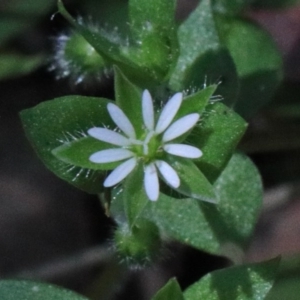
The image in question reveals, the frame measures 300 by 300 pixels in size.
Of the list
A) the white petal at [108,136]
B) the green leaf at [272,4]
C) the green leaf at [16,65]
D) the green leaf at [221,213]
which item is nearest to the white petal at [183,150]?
the white petal at [108,136]

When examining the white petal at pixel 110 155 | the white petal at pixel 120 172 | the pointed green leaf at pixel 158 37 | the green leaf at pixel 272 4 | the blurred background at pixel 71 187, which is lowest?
the blurred background at pixel 71 187

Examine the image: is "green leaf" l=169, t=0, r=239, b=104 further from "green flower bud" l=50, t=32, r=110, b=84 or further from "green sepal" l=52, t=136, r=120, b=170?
"green sepal" l=52, t=136, r=120, b=170

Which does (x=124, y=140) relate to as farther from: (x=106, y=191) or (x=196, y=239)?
(x=196, y=239)

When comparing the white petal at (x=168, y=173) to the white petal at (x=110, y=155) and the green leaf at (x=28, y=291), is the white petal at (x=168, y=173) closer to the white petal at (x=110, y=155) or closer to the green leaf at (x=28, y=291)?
the white petal at (x=110, y=155)

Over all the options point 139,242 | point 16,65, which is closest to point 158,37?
point 139,242

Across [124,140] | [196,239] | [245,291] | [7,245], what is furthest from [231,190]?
[7,245]

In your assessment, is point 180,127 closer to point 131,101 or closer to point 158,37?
point 131,101
